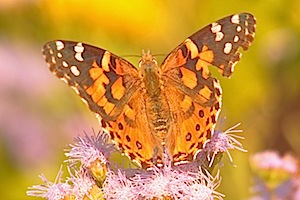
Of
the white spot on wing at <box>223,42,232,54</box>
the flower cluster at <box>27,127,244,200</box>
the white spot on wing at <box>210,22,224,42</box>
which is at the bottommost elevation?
the flower cluster at <box>27,127,244,200</box>

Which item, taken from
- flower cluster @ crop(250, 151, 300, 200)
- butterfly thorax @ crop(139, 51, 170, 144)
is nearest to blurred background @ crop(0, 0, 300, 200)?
flower cluster @ crop(250, 151, 300, 200)

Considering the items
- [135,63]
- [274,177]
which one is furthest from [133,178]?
[135,63]

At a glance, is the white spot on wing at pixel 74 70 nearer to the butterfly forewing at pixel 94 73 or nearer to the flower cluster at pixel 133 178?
the butterfly forewing at pixel 94 73

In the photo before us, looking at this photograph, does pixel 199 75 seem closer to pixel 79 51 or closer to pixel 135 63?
pixel 79 51

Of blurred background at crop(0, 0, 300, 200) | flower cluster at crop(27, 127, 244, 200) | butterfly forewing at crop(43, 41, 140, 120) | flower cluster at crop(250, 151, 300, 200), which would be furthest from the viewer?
blurred background at crop(0, 0, 300, 200)

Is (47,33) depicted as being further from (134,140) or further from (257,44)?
(134,140)

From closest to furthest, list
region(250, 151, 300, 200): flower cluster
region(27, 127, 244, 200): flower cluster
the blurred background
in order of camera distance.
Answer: region(27, 127, 244, 200): flower cluster < region(250, 151, 300, 200): flower cluster < the blurred background

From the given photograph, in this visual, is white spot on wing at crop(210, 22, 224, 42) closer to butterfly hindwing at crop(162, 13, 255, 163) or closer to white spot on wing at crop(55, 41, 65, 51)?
butterfly hindwing at crop(162, 13, 255, 163)
